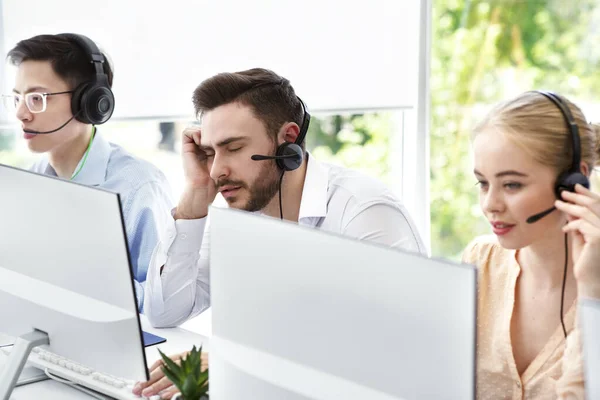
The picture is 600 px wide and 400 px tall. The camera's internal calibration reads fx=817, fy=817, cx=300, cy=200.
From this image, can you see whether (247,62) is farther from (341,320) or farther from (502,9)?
(341,320)

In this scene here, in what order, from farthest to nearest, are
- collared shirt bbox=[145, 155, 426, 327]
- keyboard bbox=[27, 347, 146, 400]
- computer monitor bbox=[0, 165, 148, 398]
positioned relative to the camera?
collared shirt bbox=[145, 155, 426, 327] → keyboard bbox=[27, 347, 146, 400] → computer monitor bbox=[0, 165, 148, 398]

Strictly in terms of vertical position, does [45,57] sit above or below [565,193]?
above

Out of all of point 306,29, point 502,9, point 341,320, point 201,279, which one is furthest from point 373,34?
point 341,320

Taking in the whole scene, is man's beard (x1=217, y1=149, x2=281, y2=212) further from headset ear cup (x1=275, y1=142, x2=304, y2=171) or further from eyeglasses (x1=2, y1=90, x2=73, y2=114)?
eyeglasses (x1=2, y1=90, x2=73, y2=114)

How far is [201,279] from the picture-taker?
214 centimetres

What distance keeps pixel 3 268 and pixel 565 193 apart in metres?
1.03

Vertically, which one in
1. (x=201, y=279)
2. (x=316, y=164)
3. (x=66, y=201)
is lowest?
(x=201, y=279)

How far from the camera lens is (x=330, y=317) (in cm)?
98

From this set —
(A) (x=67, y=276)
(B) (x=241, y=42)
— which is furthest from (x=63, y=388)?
(B) (x=241, y=42)

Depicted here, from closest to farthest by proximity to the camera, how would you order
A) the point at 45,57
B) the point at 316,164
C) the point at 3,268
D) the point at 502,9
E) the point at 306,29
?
the point at 3,268, the point at 316,164, the point at 45,57, the point at 306,29, the point at 502,9

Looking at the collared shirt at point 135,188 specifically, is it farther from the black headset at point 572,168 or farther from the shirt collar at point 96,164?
the black headset at point 572,168

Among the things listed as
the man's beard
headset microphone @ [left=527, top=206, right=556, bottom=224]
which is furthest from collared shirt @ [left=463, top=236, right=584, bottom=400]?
the man's beard

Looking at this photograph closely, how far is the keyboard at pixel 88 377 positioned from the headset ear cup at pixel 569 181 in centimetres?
88

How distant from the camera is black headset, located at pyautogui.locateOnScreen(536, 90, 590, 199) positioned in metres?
1.54
